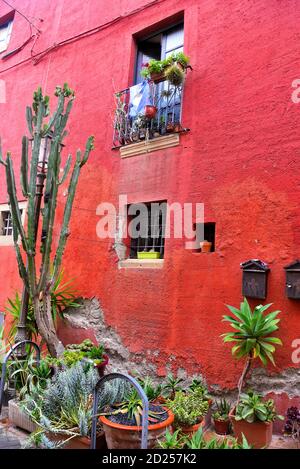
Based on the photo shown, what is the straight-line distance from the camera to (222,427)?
3762 millimetres

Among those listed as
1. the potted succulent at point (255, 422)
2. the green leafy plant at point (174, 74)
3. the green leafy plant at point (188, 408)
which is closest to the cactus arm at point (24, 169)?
the green leafy plant at point (174, 74)

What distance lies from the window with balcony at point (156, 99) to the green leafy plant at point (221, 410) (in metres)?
3.76

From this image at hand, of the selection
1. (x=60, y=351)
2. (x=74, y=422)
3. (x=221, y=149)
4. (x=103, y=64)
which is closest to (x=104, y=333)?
(x=60, y=351)

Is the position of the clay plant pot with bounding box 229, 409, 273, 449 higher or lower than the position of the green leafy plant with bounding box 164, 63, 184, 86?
lower

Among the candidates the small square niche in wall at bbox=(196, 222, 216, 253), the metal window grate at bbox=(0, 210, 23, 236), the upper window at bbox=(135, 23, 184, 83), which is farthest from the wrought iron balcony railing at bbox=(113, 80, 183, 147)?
the metal window grate at bbox=(0, 210, 23, 236)

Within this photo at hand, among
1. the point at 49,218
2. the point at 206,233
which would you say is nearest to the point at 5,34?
the point at 49,218

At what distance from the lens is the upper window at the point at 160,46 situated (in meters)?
6.02

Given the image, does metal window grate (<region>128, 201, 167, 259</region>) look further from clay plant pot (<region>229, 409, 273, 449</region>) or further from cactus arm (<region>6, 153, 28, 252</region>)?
clay plant pot (<region>229, 409, 273, 449</region>)

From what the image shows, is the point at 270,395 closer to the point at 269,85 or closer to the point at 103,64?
the point at 269,85

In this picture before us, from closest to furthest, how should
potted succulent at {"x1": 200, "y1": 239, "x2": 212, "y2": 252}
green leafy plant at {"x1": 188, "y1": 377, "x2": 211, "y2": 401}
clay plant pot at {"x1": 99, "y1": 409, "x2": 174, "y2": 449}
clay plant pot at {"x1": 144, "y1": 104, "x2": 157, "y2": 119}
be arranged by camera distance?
clay plant pot at {"x1": 99, "y1": 409, "x2": 174, "y2": 449}, green leafy plant at {"x1": 188, "y1": 377, "x2": 211, "y2": 401}, potted succulent at {"x1": 200, "y1": 239, "x2": 212, "y2": 252}, clay plant pot at {"x1": 144, "y1": 104, "x2": 157, "y2": 119}

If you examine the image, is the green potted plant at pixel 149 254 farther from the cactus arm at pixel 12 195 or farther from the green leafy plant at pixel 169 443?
the green leafy plant at pixel 169 443

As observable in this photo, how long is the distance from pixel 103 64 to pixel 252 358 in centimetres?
589

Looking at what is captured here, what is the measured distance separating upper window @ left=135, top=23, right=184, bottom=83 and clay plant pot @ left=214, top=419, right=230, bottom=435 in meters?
5.58

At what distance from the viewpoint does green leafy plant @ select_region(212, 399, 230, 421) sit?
12.5ft
